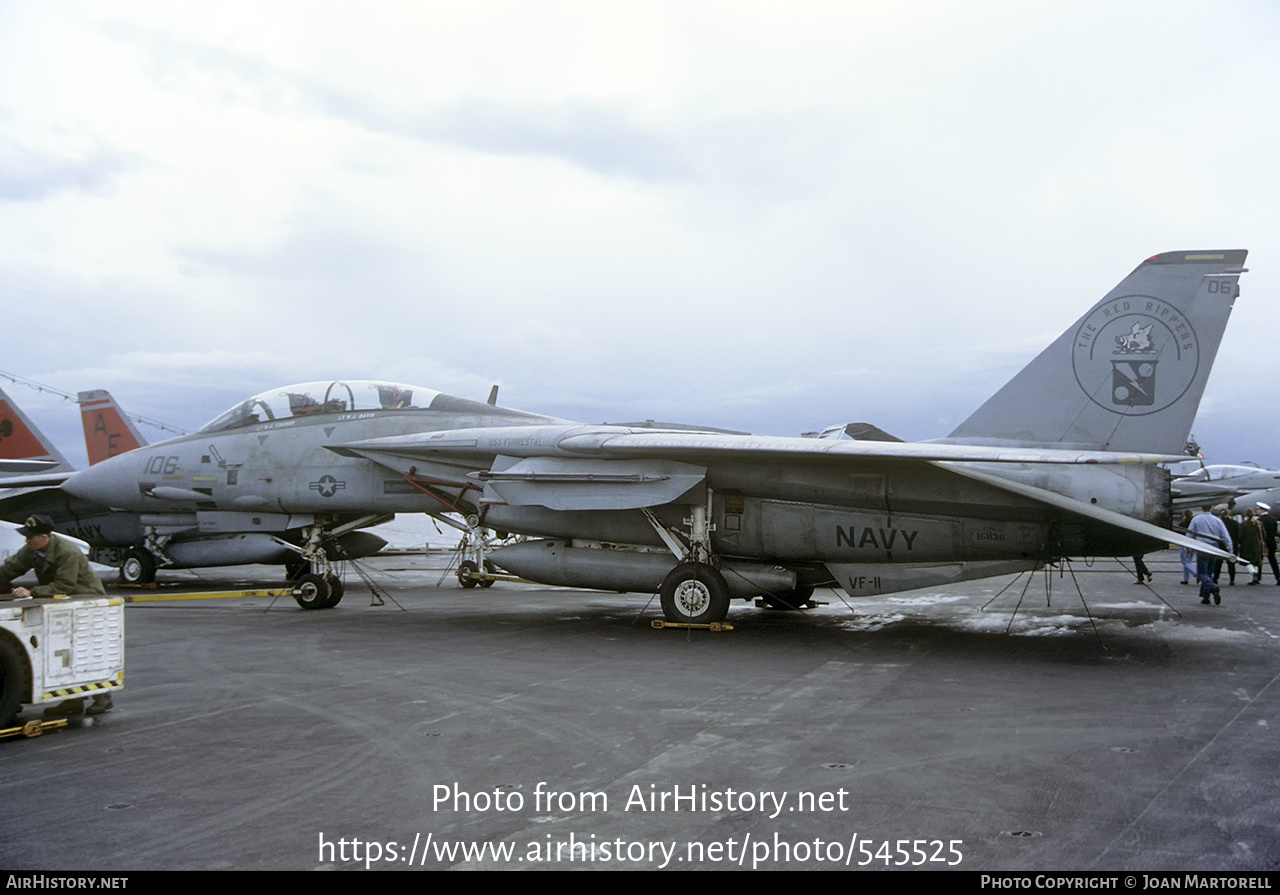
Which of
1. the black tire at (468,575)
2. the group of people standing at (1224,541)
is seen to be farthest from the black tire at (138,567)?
the group of people standing at (1224,541)

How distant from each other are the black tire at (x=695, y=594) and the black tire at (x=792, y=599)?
1582 millimetres

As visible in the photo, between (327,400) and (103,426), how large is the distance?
13.5 meters

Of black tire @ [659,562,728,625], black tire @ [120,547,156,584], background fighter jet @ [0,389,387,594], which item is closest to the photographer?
black tire @ [659,562,728,625]

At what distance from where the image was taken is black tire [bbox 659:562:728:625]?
35.2ft

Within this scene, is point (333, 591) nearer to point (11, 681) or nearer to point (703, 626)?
point (703, 626)

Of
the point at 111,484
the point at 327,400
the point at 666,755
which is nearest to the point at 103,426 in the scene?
the point at 111,484

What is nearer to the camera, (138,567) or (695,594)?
(695,594)

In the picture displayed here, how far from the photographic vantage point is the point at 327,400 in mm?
13656

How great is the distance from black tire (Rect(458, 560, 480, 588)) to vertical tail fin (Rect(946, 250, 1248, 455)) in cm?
1038

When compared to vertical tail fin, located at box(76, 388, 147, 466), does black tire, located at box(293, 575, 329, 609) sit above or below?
below

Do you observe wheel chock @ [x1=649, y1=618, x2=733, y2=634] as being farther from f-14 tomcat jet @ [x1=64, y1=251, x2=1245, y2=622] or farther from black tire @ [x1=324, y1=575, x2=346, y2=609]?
black tire @ [x1=324, y1=575, x2=346, y2=609]

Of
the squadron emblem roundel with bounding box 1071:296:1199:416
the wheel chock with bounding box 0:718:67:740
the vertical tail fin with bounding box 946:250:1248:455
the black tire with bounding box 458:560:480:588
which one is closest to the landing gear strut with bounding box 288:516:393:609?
the black tire with bounding box 458:560:480:588

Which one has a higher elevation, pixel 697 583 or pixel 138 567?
pixel 697 583

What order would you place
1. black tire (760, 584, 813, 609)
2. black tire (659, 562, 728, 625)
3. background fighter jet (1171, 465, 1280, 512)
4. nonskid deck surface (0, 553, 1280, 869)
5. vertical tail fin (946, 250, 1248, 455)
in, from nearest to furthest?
nonskid deck surface (0, 553, 1280, 869) → vertical tail fin (946, 250, 1248, 455) → black tire (659, 562, 728, 625) → black tire (760, 584, 813, 609) → background fighter jet (1171, 465, 1280, 512)
